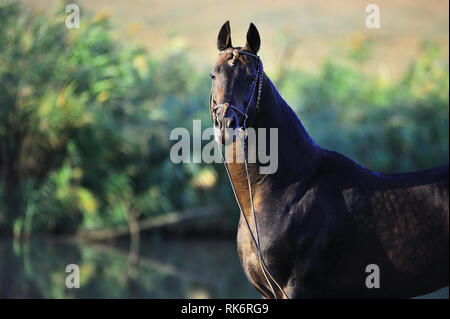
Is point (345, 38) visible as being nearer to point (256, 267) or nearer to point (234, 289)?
point (234, 289)

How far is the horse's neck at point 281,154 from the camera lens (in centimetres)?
312

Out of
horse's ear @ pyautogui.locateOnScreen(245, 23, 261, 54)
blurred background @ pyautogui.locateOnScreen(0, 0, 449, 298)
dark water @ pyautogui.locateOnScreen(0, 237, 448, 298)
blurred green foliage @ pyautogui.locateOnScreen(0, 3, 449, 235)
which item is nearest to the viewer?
horse's ear @ pyautogui.locateOnScreen(245, 23, 261, 54)

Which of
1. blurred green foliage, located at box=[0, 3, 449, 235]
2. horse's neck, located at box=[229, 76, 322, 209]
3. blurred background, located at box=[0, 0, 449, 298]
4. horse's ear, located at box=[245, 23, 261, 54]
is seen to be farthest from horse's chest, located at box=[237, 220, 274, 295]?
blurred green foliage, located at box=[0, 3, 449, 235]

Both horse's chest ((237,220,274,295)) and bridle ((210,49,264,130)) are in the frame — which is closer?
bridle ((210,49,264,130))

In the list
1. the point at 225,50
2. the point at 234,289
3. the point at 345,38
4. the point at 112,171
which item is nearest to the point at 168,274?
the point at 234,289

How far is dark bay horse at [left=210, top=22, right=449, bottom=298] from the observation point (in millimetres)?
3053

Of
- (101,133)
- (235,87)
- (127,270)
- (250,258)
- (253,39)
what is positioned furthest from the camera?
(101,133)

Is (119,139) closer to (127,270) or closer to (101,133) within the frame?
(101,133)

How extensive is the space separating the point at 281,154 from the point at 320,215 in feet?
1.29

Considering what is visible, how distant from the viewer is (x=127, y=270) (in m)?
7.75

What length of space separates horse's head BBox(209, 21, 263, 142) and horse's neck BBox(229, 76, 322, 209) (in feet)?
0.38

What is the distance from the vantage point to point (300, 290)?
3084mm

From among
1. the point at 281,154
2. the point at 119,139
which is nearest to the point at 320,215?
the point at 281,154

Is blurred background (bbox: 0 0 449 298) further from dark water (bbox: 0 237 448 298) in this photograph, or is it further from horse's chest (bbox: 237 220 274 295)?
horse's chest (bbox: 237 220 274 295)
